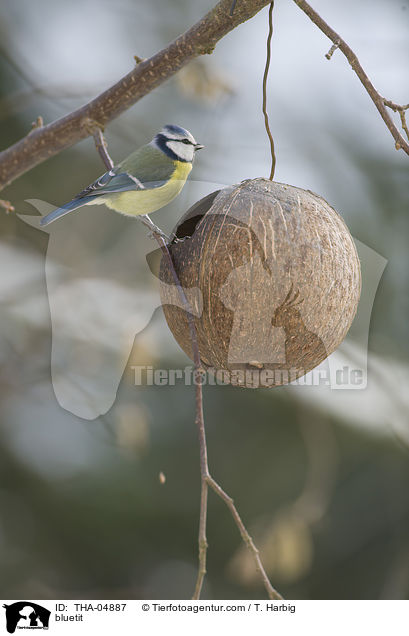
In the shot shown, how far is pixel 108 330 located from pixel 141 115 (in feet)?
4.77

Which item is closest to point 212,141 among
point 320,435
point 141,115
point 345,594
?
point 141,115

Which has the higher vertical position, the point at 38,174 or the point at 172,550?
the point at 38,174

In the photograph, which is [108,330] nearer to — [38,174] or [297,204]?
[38,174]

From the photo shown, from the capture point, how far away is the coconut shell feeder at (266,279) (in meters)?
1.63

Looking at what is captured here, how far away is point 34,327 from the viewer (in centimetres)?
373

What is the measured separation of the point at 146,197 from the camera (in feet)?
5.82

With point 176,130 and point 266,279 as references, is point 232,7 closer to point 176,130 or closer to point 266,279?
point 176,130

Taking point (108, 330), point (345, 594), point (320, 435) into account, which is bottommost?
point (345, 594)

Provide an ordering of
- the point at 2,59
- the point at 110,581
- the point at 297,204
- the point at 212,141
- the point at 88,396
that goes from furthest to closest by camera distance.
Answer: the point at 110,581 → the point at 2,59 → the point at 212,141 → the point at 88,396 → the point at 297,204
